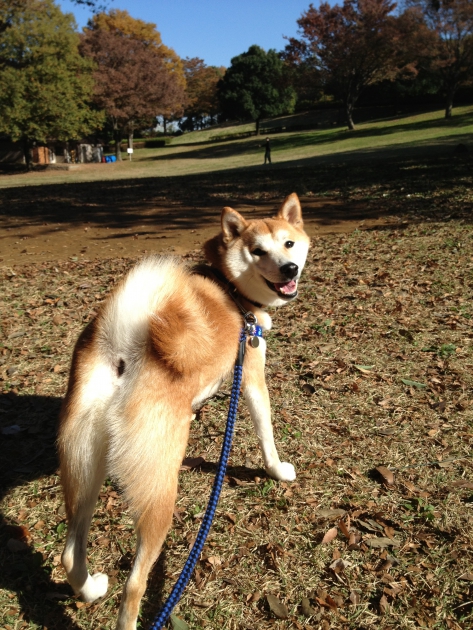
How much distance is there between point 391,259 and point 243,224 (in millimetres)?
4423

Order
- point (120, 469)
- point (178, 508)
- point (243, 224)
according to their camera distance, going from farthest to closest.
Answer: point (243, 224)
point (178, 508)
point (120, 469)

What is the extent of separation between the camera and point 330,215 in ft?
32.7

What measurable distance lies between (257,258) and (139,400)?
4.10ft

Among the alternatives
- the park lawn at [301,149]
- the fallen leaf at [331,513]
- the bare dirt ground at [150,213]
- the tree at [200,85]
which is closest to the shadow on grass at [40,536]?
the fallen leaf at [331,513]

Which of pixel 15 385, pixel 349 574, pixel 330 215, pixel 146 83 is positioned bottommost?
pixel 349 574

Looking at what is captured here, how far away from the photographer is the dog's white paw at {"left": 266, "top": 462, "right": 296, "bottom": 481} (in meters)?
2.81

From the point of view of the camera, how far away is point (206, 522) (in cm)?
186

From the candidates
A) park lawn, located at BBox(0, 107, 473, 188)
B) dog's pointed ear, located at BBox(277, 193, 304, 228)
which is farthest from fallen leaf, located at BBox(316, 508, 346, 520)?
park lawn, located at BBox(0, 107, 473, 188)

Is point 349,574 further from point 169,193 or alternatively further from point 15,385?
point 169,193

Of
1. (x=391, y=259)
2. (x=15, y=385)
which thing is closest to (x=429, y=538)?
(x=15, y=385)

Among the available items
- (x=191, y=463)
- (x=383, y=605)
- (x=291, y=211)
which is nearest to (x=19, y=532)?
(x=191, y=463)

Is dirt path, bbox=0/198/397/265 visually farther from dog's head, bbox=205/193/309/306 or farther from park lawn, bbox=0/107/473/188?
park lawn, bbox=0/107/473/188

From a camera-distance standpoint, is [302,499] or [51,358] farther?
[51,358]

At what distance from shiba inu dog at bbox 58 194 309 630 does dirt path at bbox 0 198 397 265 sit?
574 centimetres
